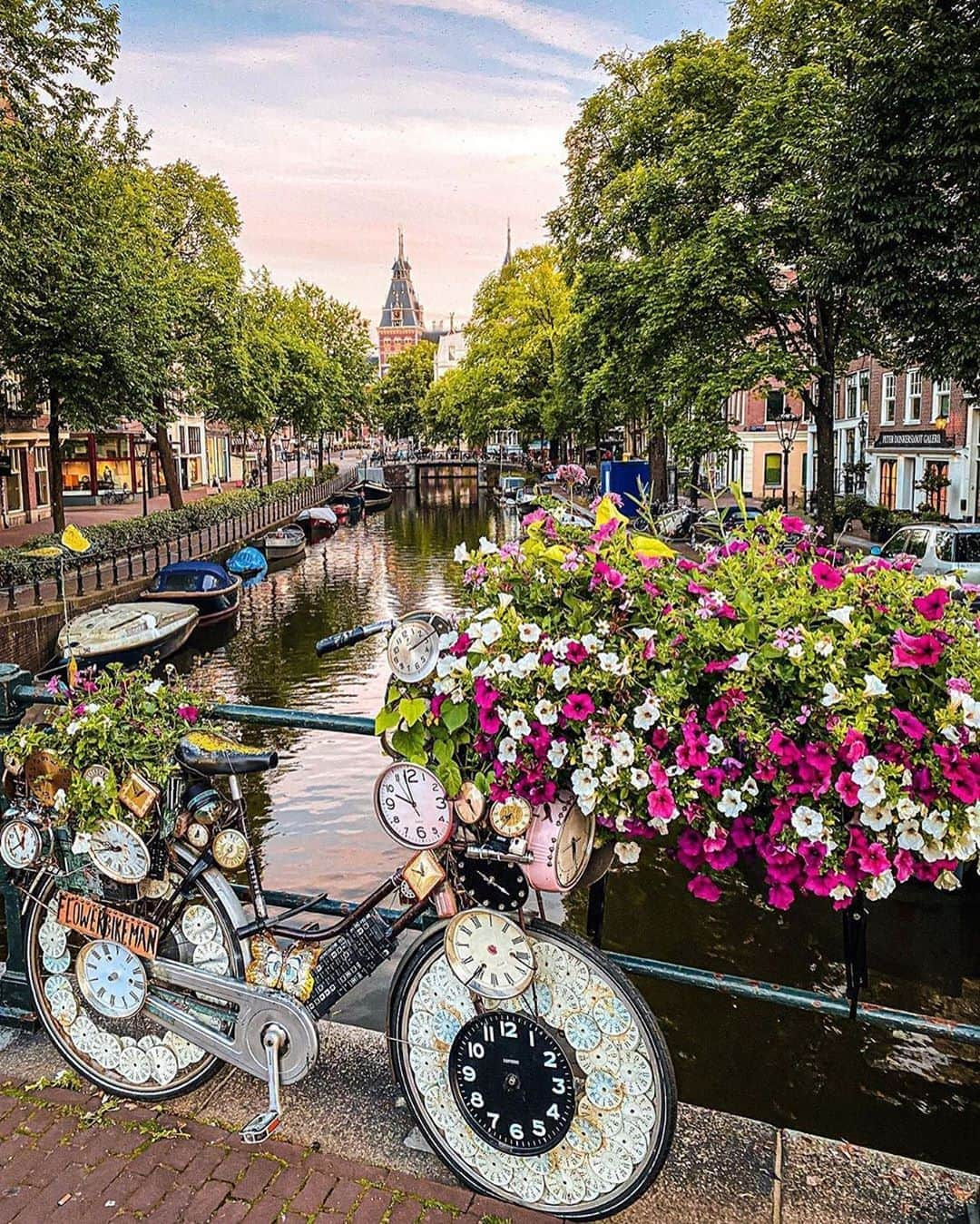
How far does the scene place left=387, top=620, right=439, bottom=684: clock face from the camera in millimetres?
2701

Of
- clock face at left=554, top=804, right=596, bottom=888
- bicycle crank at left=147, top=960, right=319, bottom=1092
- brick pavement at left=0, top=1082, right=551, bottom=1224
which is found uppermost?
clock face at left=554, top=804, right=596, bottom=888

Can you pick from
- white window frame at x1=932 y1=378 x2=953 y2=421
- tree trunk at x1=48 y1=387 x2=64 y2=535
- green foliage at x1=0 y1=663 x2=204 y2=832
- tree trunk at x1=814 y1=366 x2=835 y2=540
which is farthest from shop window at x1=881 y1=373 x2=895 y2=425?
green foliage at x1=0 y1=663 x2=204 y2=832

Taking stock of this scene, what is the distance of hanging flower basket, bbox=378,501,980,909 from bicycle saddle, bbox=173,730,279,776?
67 cm

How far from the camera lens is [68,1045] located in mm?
3490

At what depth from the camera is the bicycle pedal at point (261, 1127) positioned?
9.56 feet

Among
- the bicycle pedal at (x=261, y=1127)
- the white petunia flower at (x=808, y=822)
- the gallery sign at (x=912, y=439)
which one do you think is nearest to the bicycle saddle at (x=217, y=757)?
the bicycle pedal at (x=261, y=1127)

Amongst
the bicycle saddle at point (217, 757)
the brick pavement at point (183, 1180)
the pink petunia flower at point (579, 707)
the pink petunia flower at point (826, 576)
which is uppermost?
the pink petunia flower at point (826, 576)

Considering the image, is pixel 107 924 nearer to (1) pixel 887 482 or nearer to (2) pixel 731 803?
(2) pixel 731 803

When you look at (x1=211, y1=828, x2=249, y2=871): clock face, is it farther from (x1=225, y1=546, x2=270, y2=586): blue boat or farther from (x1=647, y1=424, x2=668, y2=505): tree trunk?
(x1=647, y1=424, x2=668, y2=505): tree trunk

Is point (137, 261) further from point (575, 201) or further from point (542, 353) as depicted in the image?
point (542, 353)

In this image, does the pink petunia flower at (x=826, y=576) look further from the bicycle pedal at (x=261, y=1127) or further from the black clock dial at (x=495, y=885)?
the bicycle pedal at (x=261, y=1127)

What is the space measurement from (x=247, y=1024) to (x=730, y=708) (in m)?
1.93

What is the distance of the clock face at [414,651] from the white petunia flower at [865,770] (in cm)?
111

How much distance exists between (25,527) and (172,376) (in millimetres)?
9537
